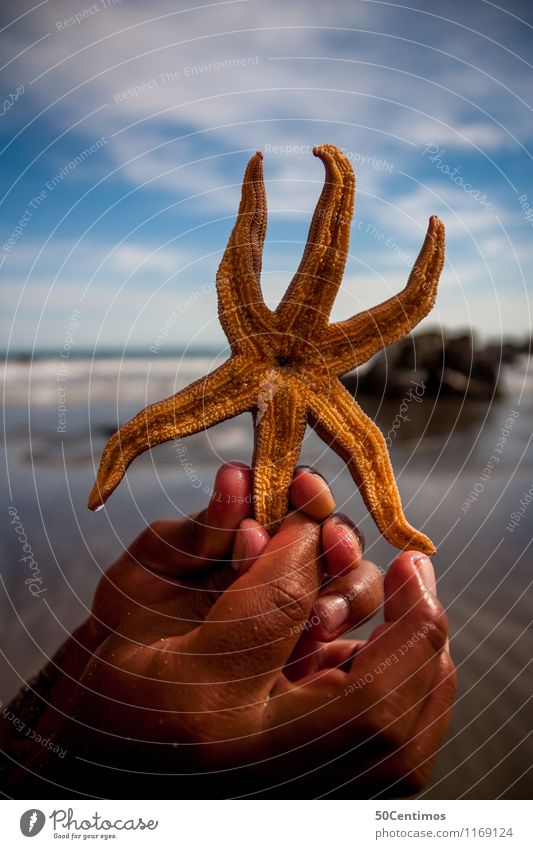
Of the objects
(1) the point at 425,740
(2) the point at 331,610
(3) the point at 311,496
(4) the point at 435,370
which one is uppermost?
(4) the point at 435,370

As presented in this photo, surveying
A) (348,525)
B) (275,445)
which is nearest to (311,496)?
(348,525)

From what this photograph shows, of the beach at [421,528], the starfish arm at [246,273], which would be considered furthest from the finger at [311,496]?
the beach at [421,528]

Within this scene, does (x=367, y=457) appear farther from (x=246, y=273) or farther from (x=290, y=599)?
(x=246, y=273)

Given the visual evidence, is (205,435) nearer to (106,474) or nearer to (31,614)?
(31,614)

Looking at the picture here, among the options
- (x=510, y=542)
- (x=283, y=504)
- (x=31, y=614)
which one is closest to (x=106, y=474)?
(x=283, y=504)

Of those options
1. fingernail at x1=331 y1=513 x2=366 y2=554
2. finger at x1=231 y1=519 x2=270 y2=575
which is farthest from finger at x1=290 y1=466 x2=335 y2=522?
finger at x1=231 y1=519 x2=270 y2=575

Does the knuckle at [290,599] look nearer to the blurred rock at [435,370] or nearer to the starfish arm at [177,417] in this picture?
the starfish arm at [177,417]
